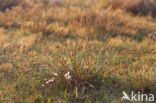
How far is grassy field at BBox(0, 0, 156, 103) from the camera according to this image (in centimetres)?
326

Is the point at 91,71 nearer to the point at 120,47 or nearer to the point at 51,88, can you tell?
the point at 51,88

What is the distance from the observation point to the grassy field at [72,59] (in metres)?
3.26

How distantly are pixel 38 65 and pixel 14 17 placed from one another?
9.74 ft

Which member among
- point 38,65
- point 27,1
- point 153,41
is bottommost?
point 153,41

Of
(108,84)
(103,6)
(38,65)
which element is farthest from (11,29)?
(103,6)

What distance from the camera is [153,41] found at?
5.56 m

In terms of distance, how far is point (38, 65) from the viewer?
396 cm

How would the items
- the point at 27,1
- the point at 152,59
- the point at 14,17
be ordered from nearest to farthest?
the point at 152,59
the point at 14,17
the point at 27,1

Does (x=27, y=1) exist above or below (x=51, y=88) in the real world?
above

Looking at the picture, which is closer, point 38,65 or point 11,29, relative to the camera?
point 38,65

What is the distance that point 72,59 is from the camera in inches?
138

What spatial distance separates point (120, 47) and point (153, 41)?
1145 millimetres

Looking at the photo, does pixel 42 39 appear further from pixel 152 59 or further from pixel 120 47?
pixel 152 59

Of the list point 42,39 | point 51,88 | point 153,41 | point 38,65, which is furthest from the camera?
point 153,41
